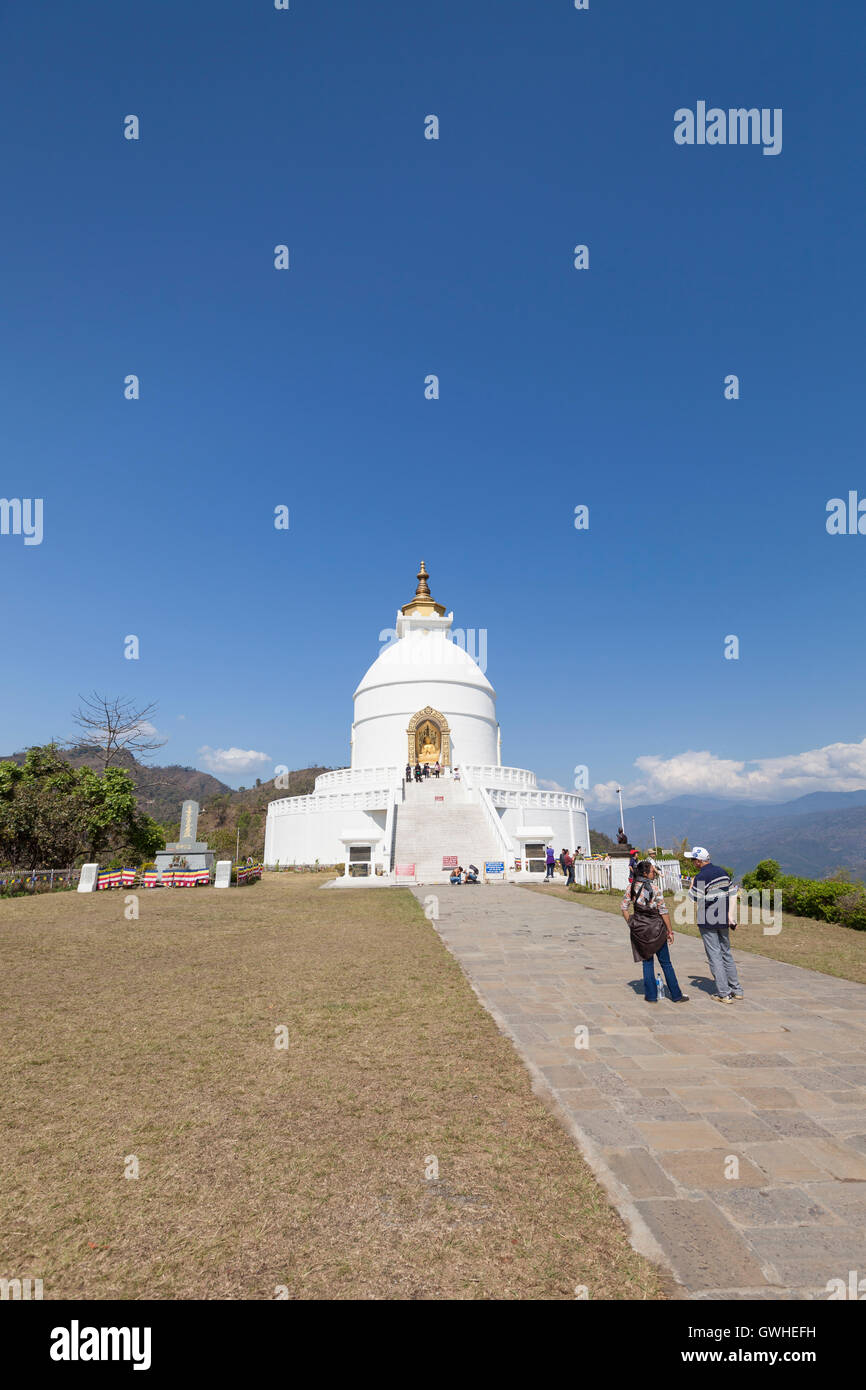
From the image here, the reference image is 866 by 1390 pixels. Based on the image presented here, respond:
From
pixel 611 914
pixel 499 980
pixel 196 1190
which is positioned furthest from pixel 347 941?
pixel 196 1190

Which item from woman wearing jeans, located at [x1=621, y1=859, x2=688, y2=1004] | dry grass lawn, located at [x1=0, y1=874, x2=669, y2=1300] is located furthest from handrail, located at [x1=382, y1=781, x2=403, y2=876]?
woman wearing jeans, located at [x1=621, y1=859, x2=688, y2=1004]

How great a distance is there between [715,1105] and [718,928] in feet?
10.6

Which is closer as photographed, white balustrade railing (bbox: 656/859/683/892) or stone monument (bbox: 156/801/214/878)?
white balustrade railing (bbox: 656/859/683/892)

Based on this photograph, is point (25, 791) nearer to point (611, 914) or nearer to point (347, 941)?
point (347, 941)

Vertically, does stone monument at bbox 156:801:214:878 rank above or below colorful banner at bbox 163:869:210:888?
above

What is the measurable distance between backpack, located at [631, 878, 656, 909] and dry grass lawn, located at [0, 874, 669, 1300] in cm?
212

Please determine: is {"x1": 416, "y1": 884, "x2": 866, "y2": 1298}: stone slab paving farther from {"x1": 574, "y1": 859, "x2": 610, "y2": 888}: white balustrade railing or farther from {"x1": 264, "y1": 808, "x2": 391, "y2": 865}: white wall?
{"x1": 264, "y1": 808, "x2": 391, "y2": 865}: white wall

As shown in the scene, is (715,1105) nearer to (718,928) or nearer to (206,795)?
(718,928)

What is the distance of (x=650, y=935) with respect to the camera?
7316mm

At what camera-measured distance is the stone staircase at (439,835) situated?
2528 cm

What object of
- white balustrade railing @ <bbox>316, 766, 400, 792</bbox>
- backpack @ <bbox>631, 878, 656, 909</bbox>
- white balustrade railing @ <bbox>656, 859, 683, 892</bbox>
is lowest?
white balustrade railing @ <bbox>656, 859, 683, 892</bbox>

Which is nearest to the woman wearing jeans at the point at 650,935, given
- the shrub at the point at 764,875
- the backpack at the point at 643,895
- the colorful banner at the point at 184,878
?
the backpack at the point at 643,895

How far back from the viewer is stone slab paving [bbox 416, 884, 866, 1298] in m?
2.95

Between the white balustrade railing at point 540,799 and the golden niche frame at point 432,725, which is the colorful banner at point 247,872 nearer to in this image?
the white balustrade railing at point 540,799
